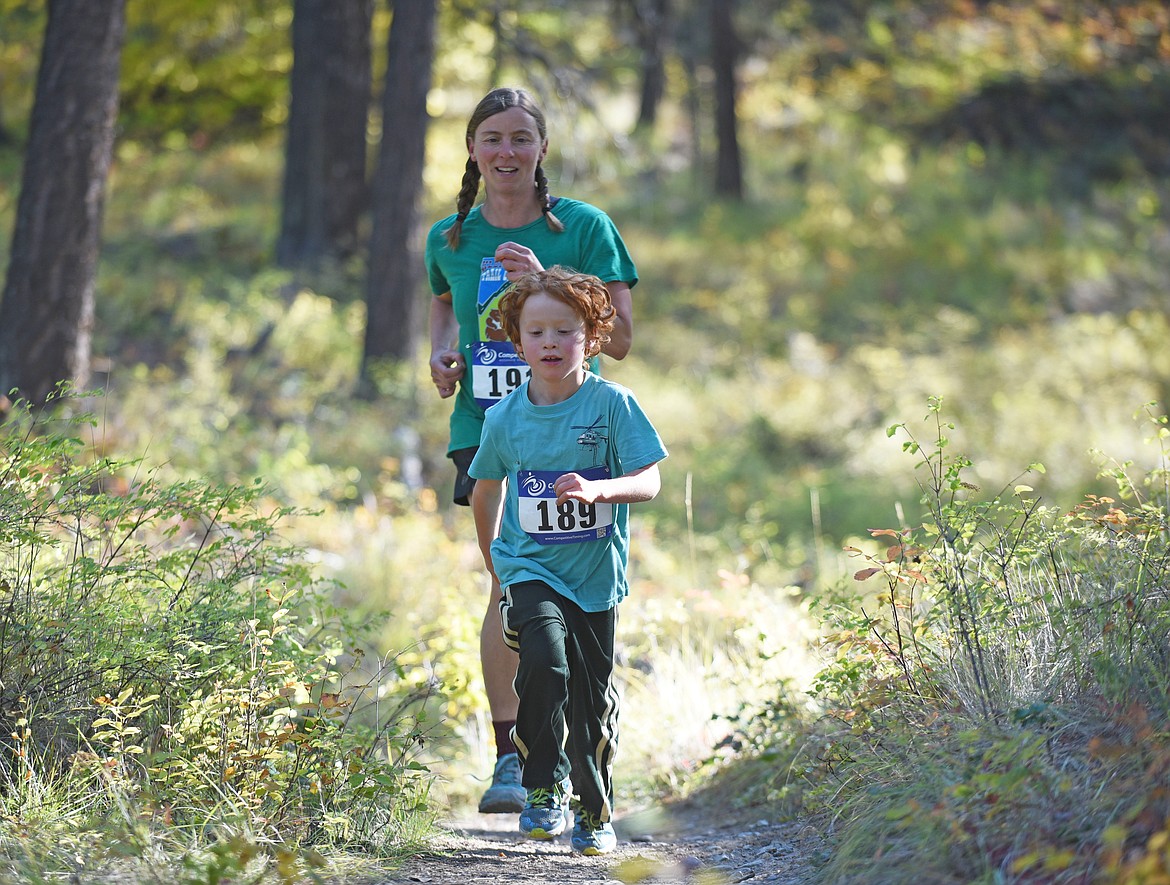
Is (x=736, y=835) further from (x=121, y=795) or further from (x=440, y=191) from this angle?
(x=440, y=191)

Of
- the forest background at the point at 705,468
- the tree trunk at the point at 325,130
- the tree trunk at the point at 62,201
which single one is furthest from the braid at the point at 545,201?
the tree trunk at the point at 325,130

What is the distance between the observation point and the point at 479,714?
5348mm

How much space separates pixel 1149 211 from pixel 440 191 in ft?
34.9

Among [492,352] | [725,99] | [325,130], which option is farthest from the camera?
[725,99]

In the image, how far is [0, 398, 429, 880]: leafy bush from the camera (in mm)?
3514

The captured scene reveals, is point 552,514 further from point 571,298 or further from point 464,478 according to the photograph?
point 464,478

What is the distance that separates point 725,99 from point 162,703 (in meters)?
18.8

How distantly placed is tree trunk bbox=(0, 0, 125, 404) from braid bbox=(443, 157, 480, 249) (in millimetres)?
3860

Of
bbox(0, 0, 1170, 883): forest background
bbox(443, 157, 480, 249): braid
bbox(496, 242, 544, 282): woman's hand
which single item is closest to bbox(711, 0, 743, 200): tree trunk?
bbox(0, 0, 1170, 883): forest background

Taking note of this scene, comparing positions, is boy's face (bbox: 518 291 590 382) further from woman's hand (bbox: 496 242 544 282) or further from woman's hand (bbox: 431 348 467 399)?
woman's hand (bbox: 431 348 467 399)

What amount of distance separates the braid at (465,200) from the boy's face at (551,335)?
78 cm

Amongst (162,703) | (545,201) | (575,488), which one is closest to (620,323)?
(545,201)

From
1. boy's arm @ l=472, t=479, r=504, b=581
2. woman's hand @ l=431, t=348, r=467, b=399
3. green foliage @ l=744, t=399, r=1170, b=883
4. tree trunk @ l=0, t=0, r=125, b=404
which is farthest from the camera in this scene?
tree trunk @ l=0, t=0, r=125, b=404

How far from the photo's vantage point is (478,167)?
454 centimetres
